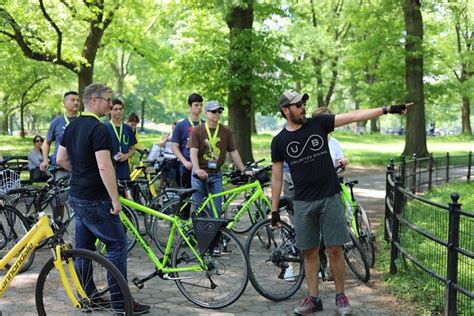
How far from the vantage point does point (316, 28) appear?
38875 millimetres

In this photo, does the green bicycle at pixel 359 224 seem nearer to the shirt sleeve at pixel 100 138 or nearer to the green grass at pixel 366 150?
the shirt sleeve at pixel 100 138

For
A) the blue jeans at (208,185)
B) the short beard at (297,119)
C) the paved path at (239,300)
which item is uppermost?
the short beard at (297,119)

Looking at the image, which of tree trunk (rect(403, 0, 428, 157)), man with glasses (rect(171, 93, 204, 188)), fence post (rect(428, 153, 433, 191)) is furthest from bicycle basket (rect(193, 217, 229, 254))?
tree trunk (rect(403, 0, 428, 157))

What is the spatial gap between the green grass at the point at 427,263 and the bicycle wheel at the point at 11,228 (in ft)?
13.9

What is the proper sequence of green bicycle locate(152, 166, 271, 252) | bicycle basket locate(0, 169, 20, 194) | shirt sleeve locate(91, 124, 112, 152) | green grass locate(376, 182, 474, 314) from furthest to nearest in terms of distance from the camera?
bicycle basket locate(0, 169, 20, 194)
green bicycle locate(152, 166, 271, 252)
green grass locate(376, 182, 474, 314)
shirt sleeve locate(91, 124, 112, 152)

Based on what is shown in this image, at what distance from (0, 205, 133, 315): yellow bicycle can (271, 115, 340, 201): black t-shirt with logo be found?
184cm

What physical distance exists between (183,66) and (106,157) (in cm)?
1192

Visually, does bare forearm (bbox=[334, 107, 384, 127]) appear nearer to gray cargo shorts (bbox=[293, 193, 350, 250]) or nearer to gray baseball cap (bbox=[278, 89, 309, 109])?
gray baseball cap (bbox=[278, 89, 309, 109])

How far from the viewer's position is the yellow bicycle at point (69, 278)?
4.37 m

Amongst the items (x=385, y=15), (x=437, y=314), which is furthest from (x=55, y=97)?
(x=437, y=314)

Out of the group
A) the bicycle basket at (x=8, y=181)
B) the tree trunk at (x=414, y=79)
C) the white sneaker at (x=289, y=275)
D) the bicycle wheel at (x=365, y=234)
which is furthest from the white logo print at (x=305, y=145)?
the tree trunk at (x=414, y=79)

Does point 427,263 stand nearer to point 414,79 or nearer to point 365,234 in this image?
point 365,234

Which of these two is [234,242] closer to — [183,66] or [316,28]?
[183,66]

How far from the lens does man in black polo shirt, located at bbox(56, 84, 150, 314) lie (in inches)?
187
